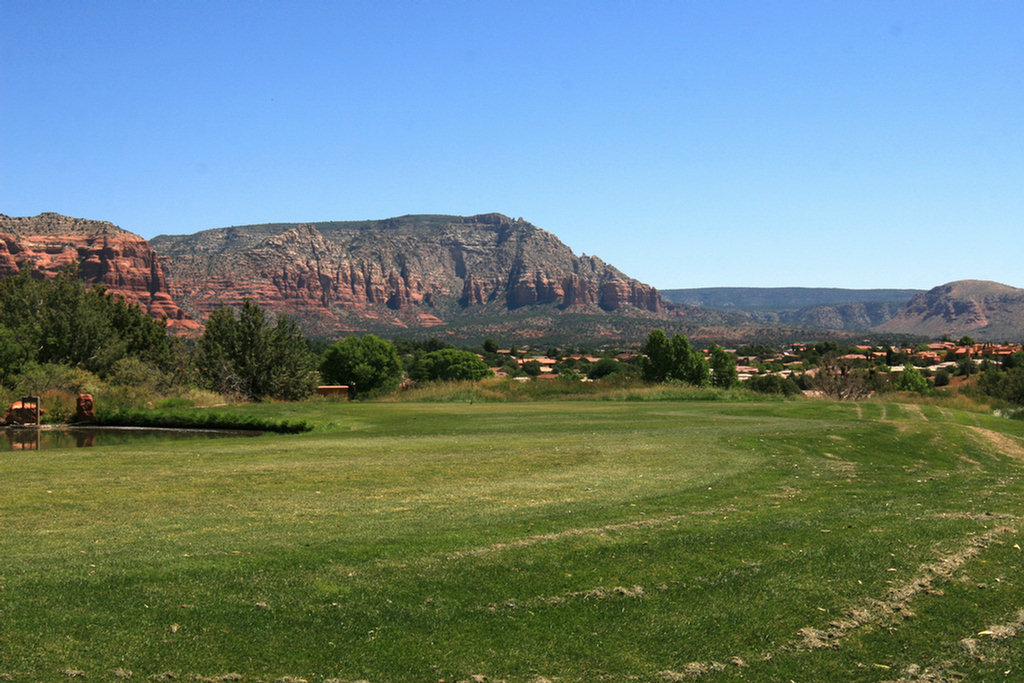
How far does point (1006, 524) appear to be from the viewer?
1014 centimetres

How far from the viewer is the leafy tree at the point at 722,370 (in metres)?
72.9

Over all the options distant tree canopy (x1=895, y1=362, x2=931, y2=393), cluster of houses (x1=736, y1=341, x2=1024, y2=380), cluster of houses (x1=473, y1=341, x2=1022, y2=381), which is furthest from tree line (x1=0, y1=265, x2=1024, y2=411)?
cluster of houses (x1=736, y1=341, x2=1024, y2=380)

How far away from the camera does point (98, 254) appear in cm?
16462

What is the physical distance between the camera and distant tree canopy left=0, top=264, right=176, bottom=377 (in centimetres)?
3300

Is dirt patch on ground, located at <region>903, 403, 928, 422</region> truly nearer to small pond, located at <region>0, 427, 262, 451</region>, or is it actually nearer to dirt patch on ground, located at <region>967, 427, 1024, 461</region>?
dirt patch on ground, located at <region>967, 427, 1024, 461</region>

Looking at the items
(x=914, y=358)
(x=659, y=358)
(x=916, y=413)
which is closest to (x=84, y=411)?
(x=916, y=413)

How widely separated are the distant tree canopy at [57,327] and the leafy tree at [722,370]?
4972 cm

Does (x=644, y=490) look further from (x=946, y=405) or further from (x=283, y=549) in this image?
(x=946, y=405)

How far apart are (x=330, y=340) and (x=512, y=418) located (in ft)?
456

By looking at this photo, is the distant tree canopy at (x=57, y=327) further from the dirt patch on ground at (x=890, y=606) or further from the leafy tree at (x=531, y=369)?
the leafy tree at (x=531, y=369)

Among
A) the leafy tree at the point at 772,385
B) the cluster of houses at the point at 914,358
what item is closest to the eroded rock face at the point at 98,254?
the cluster of houses at the point at 914,358

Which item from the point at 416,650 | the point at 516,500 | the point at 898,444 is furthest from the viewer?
the point at 898,444

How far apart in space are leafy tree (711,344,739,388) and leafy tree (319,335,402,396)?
29179mm

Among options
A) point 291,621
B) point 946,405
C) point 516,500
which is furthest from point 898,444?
point 946,405
